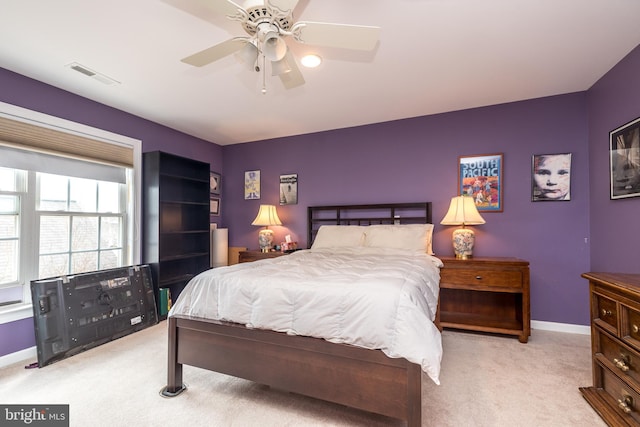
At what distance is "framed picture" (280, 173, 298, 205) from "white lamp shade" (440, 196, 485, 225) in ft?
7.11

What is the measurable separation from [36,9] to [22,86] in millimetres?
1162

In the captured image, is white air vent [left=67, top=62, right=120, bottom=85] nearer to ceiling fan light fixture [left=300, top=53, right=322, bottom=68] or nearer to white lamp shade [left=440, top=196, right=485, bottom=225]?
ceiling fan light fixture [left=300, top=53, right=322, bottom=68]

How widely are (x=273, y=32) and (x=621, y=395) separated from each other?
277 centimetres

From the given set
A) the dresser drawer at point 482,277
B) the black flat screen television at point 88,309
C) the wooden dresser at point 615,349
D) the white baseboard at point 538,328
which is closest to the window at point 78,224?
the black flat screen television at point 88,309

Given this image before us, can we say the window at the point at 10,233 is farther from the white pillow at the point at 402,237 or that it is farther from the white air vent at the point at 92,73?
the white pillow at the point at 402,237

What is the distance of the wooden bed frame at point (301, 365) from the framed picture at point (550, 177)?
110 inches

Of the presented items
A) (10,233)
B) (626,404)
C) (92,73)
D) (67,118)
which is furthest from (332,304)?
(67,118)

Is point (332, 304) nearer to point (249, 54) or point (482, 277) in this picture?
point (249, 54)

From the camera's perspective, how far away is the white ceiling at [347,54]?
1825mm

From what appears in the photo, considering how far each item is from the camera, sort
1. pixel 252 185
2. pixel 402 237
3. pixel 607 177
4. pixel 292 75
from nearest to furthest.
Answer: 1. pixel 292 75
2. pixel 607 177
3. pixel 402 237
4. pixel 252 185

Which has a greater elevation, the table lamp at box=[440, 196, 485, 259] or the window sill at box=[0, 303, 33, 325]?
the table lamp at box=[440, 196, 485, 259]

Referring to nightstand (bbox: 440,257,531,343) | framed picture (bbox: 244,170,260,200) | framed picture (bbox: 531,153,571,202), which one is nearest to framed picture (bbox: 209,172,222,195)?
framed picture (bbox: 244,170,260,200)

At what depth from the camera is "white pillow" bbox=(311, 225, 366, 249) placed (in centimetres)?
340

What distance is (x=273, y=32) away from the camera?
5.15 feet
